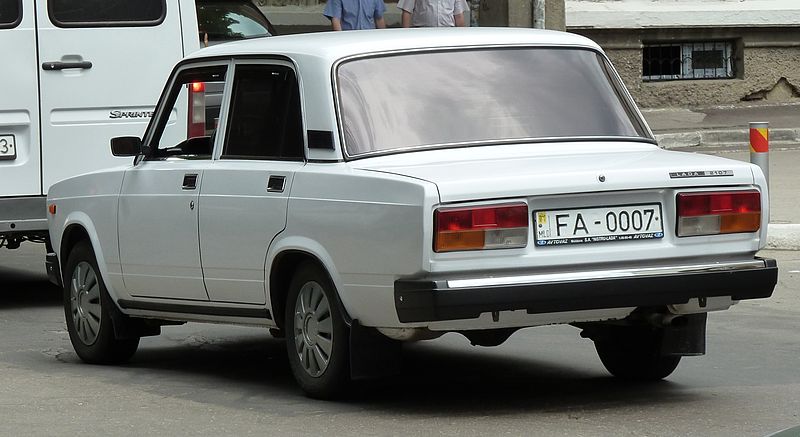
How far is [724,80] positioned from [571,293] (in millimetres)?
17659

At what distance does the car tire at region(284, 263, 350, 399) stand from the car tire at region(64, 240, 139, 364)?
1.62 m

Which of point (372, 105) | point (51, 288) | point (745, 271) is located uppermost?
point (372, 105)

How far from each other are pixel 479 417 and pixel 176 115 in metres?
3.19

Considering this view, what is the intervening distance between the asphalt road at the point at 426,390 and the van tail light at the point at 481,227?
71cm

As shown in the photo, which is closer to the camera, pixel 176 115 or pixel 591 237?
pixel 591 237

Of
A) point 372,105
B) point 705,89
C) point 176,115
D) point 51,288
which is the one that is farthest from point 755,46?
point 372,105

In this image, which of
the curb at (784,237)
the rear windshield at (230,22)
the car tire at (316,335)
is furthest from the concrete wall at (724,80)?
the car tire at (316,335)

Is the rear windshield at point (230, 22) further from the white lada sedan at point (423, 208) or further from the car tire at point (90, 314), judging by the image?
the white lada sedan at point (423, 208)

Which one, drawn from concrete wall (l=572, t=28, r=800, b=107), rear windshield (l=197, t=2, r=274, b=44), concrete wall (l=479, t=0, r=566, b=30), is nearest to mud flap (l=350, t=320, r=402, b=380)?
rear windshield (l=197, t=2, r=274, b=44)

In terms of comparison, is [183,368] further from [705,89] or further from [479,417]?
[705,89]

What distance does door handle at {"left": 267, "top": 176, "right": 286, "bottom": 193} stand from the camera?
24.8 ft

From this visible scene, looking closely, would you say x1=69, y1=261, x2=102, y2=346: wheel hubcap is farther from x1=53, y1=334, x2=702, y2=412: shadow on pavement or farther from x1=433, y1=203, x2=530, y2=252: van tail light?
x1=433, y1=203, x2=530, y2=252: van tail light

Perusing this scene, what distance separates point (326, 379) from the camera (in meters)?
7.36

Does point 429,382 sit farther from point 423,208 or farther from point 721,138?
point 721,138
